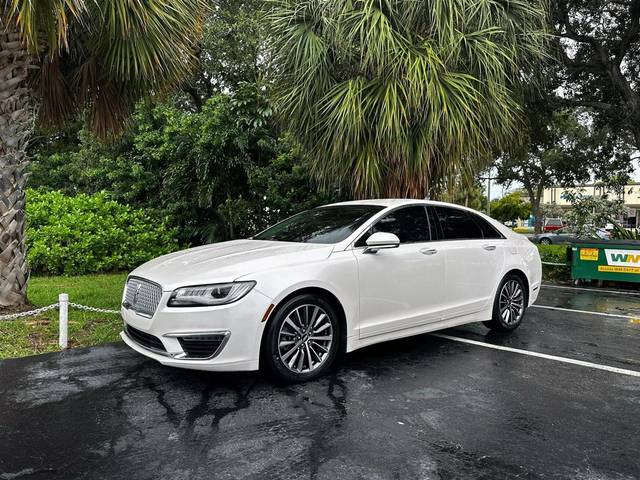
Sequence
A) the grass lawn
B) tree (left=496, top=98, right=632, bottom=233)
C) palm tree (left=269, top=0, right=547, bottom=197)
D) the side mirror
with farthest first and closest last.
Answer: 1. tree (left=496, top=98, right=632, bottom=233)
2. palm tree (left=269, top=0, right=547, bottom=197)
3. the grass lawn
4. the side mirror

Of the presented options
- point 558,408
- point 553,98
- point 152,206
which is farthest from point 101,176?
point 558,408

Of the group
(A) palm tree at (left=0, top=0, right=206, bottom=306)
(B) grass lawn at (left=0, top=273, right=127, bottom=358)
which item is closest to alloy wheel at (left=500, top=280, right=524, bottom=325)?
(B) grass lawn at (left=0, top=273, right=127, bottom=358)

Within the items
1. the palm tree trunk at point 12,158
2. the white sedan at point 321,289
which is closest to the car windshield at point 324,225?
the white sedan at point 321,289

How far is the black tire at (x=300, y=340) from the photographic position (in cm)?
412

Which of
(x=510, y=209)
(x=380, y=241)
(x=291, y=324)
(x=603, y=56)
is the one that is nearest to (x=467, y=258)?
(x=380, y=241)

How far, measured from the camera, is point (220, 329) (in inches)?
154

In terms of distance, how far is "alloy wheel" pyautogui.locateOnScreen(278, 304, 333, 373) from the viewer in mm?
4215

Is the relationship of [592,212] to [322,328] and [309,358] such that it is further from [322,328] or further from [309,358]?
[309,358]

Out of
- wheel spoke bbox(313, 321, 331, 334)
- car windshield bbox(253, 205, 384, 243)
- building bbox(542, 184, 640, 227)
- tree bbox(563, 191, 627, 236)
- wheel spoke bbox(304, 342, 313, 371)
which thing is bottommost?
wheel spoke bbox(304, 342, 313, 371)

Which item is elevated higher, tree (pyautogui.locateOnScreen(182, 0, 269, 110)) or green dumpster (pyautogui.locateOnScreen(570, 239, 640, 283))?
tree (pyautogui.locateOnScreen(182, 0, 269, 110))

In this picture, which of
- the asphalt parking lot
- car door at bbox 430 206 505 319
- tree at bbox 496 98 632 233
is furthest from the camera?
tree at bbox 496 98 632 233

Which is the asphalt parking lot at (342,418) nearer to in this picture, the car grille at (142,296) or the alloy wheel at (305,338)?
the alloy wheel at (305,338)

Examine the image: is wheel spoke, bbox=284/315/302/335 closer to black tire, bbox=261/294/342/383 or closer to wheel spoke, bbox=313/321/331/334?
black tire, bbox=261/294/342/383

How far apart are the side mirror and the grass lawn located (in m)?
3.17
